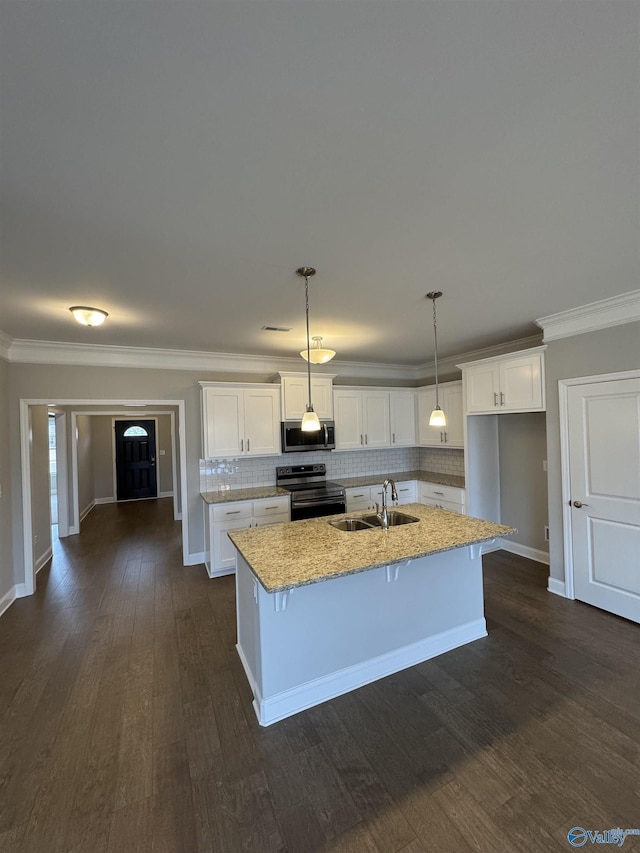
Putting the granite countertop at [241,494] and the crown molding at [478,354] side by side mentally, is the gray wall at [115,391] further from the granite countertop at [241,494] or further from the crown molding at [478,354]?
the crown molding at [478,354]

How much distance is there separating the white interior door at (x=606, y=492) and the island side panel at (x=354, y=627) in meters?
1.24

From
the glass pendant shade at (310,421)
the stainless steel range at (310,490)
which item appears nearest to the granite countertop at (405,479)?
the stainless steel range at (310,490)

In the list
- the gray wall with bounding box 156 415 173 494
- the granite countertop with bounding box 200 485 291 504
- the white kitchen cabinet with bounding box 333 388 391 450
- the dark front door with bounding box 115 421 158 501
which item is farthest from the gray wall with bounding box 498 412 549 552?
the dark front door with bounding box 115 421 158 501

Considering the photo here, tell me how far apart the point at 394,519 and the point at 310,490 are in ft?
5.32

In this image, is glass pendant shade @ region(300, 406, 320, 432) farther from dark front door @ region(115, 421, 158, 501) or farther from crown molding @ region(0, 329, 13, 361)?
dark front door @ region(115, 421, 158, 501)

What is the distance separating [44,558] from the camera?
15.5 feet

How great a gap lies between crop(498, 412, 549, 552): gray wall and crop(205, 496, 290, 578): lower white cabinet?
292 cm

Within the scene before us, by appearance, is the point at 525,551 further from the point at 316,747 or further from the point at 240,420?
the point at 240,420

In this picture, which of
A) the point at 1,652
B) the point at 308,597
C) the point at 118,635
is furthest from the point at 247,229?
the point at 1,652

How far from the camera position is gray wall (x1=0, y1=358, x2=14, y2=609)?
136 inches

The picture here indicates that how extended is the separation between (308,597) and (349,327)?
2.47 meters

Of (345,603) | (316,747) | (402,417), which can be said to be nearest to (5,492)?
(345,603)

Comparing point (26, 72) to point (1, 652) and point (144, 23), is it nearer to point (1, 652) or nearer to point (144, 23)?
point (144, 23)

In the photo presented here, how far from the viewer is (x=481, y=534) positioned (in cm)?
248
